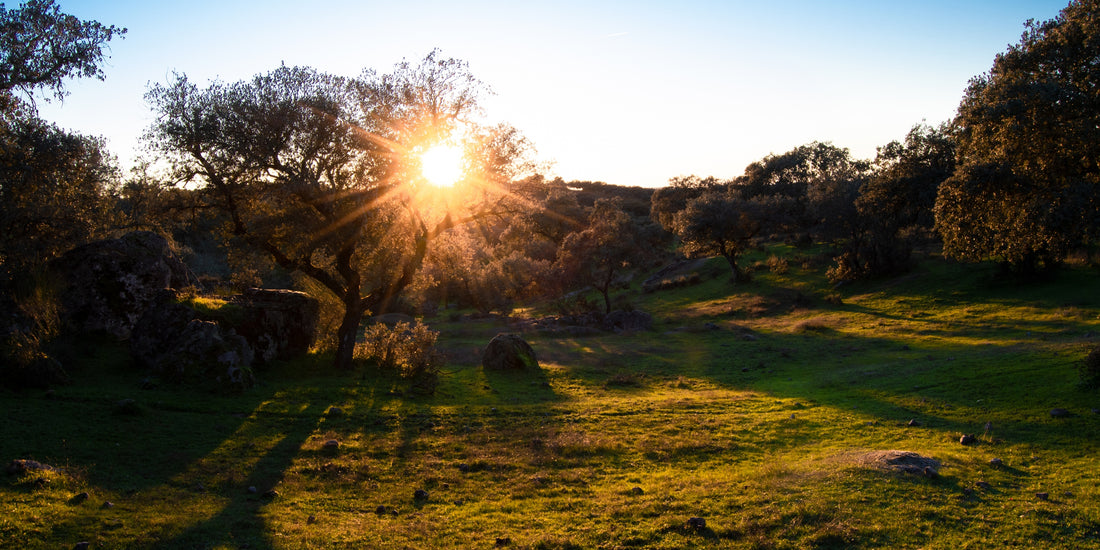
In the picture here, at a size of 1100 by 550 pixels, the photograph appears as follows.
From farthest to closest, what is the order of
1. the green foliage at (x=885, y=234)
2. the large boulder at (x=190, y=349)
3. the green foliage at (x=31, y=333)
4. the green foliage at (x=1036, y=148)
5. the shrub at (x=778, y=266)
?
the shrub at (x=778, y=266) < the green foliage at (x=885, y=234) < the large boulder at (x=190, y=349) < the green foliage at (x=1036, y=148) < the green foliage at (x=31, y=333)

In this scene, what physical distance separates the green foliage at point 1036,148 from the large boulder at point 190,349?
2032 cm

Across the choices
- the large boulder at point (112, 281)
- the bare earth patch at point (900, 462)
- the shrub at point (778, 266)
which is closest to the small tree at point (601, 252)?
the shrub at point (778, 266)

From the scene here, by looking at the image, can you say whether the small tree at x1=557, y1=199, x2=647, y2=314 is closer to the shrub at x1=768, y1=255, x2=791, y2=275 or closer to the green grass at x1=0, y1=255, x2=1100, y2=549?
the shrub at x1=768, y1=255, x2=791, y2=275

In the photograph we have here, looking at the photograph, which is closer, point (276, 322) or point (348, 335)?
point (276, 322)

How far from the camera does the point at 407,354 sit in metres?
19.8

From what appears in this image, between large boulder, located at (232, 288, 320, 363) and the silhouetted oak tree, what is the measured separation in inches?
54.1

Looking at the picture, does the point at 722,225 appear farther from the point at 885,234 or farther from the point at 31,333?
the point at 31,333

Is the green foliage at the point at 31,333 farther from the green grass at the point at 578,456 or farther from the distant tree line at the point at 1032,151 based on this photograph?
the distant tree line at the point at 1032,151

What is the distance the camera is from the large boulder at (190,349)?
15539mm

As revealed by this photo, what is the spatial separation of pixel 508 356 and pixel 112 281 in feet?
44.7

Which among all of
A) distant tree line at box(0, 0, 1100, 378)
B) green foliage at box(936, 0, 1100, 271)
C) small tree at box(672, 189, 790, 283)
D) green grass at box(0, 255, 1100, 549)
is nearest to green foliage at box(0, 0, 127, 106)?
distant tree line at box(0, 0, 1100, 378)

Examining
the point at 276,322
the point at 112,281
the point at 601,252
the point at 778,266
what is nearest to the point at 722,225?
the point at 778,266

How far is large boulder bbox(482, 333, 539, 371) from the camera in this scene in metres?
22.5

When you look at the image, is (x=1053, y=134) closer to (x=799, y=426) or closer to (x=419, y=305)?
(x=799, y=426)
